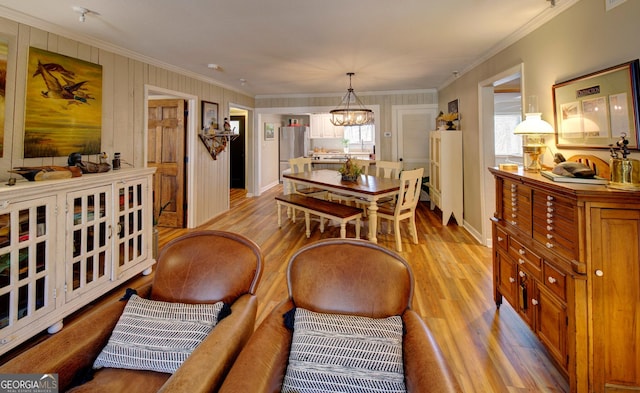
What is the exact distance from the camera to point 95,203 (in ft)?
8.31

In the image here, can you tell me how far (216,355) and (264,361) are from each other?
167mm

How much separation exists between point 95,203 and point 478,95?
14.7 ft

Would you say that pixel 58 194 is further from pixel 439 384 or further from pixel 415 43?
pixel 415 43

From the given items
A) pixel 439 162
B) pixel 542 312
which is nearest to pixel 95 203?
pixel 542 312

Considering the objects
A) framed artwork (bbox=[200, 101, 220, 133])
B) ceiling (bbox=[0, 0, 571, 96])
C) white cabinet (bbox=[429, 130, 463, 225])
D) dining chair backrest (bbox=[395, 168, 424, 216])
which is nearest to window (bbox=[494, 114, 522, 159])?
white cabinet (bbox=[429, 130, 463, 225])

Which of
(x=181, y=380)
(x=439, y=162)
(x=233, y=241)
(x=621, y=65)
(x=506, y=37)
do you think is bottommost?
(x=181, y=380)

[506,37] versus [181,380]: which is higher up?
[506,37]

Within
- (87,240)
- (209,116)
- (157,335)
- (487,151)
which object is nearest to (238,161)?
(209,116)

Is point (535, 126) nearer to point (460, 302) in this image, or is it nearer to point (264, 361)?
point (460, 302)

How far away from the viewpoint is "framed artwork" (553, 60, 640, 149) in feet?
5.66

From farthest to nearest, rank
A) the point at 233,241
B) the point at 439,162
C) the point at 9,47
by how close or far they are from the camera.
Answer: the point at 439,162
the point at 9,47
the point at 233,241

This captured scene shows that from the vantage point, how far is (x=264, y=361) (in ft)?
3.50

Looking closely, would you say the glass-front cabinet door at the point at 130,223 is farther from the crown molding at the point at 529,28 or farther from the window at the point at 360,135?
the window at the point at 360,135

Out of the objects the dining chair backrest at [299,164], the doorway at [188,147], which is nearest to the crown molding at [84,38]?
the doorway at [188,147]
